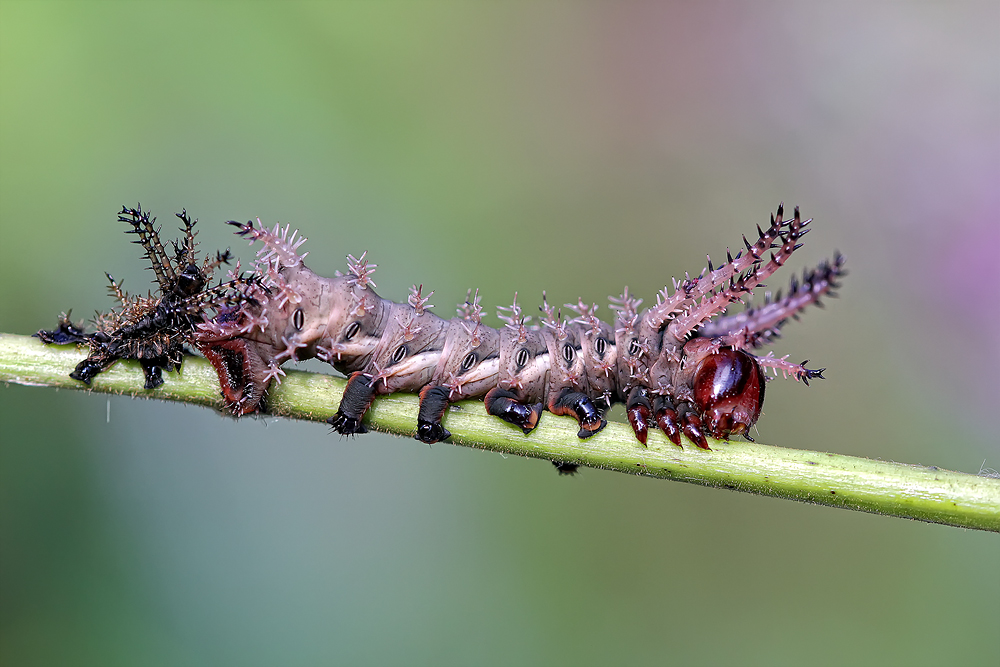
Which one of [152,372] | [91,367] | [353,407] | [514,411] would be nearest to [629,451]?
[514,411]

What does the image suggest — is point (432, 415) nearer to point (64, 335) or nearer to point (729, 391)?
point (729, 391)

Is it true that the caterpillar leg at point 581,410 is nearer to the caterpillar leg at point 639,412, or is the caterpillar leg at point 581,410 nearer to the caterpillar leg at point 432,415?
the caterpillar leg at point 639,412

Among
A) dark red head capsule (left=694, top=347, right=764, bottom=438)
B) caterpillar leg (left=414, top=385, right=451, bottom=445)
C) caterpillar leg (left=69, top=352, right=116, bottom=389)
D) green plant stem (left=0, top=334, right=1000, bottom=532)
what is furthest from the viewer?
dark red head capsule (left=694, top=347, right=764, bottom=438)

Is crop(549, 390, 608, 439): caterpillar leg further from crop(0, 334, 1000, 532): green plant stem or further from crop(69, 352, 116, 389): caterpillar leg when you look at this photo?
crop(69, 352, 116, 389): caterpillar leg

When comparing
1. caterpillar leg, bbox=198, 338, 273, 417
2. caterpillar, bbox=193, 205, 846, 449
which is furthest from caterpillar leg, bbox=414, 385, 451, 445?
caterpillar leg, bbox=198, 338, 273, 417

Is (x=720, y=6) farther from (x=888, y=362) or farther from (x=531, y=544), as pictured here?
(x=531, y=544)

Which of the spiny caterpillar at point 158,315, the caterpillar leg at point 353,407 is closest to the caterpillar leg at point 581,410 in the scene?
the caterpillar leg at point 353,407

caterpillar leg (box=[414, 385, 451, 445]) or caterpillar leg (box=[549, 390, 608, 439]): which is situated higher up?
caterpillar leg (box=[549, 390, 608, 439])
